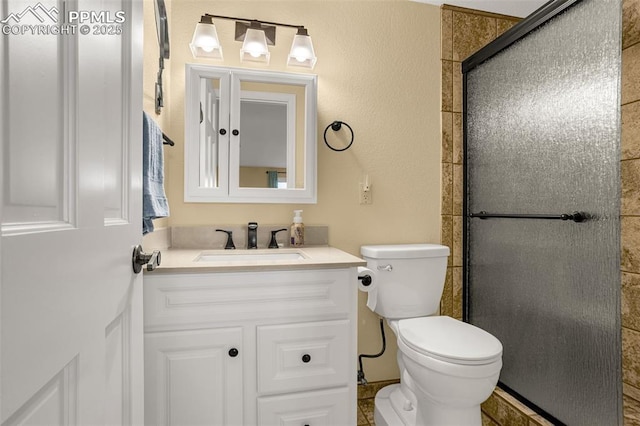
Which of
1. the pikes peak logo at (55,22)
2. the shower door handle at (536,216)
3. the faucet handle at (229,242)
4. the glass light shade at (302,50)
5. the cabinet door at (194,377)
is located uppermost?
the glass light shade at (302,50)

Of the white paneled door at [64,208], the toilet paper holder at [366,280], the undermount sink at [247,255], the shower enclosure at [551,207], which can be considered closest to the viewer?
the white paneled door at [64,208]

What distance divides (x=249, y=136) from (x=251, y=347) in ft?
3.33

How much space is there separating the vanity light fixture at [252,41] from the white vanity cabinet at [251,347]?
1.11 meters

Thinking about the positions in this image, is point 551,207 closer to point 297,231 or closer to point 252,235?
point 297,231

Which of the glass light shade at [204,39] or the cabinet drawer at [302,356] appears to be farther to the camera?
the glass light shade at [204,39]

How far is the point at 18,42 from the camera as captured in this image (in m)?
0.33

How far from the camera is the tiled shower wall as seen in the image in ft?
4.43

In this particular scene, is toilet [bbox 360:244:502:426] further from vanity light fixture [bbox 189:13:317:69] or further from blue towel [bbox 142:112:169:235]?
vanity light fixture [bbox 189:13:317:69]

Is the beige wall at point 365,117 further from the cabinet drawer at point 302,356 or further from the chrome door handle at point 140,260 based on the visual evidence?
the chrome door handle at point 140,260

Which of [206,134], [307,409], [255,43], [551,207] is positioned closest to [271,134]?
[206,134]

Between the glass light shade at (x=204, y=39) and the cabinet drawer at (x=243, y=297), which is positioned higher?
the glass light shade at (x=204, y=39)

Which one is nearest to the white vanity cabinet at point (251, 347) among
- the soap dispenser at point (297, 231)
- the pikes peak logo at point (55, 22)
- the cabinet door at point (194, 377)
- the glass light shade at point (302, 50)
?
the cabinet door at point (194, 377)

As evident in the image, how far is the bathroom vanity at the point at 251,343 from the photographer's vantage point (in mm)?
1066

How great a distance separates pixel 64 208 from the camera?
0.42 m
